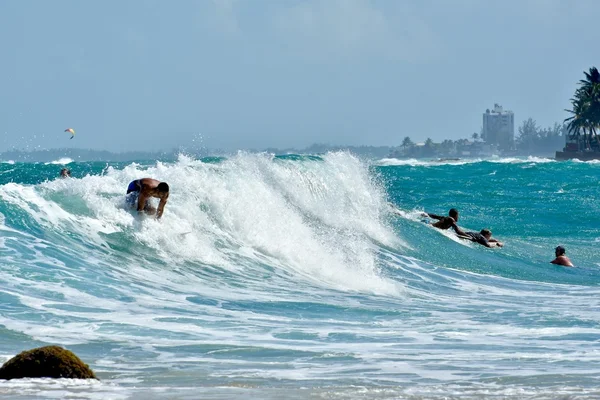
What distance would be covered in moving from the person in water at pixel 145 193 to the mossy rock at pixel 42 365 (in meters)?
8.76

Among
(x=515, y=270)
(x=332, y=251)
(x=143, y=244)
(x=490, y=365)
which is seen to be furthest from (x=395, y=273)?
(x=490, y=365)

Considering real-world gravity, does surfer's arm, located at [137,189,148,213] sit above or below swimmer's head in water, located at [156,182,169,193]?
below

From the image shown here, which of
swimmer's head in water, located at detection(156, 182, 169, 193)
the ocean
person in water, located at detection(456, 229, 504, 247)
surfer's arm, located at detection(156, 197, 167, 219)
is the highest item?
swimmer's head in water, located at detection(156, 182, 169, 193)

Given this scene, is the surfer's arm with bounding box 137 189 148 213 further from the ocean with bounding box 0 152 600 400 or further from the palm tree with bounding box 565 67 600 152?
the palm tree with bounding box 565 67 600 152

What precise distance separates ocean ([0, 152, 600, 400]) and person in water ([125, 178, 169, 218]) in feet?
0.72

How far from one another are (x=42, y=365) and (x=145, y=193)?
9.10m

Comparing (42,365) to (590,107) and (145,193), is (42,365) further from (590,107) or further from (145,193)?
(590,107)

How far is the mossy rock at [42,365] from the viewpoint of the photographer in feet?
25.6

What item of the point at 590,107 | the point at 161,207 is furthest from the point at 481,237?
the point at 590,107

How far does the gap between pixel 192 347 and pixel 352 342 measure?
1.69 metres

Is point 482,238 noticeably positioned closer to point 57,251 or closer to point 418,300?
point 418,300

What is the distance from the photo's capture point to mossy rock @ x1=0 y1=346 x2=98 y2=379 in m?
7.82

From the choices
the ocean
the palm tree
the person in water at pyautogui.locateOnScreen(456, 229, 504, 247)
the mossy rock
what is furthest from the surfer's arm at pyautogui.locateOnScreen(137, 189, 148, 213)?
the palm tree

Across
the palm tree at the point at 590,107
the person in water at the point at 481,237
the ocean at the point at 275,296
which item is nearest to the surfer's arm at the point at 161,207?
the ocean at the point at 275,296
